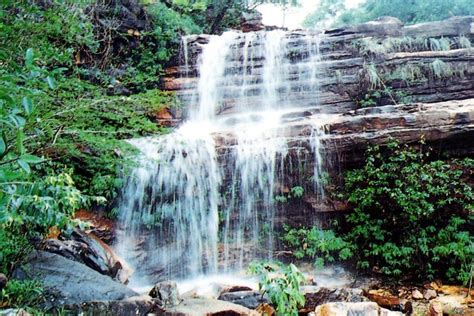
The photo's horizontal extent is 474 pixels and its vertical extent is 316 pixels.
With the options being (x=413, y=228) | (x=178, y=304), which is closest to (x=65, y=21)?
(x=178, y=304)

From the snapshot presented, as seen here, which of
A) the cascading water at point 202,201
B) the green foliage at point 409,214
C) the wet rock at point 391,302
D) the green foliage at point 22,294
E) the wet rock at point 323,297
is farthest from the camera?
the cascading water at point 202,201

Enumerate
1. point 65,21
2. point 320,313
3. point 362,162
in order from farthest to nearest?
point 362,162, point 65,21, point 320,313

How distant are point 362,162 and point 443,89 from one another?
387 centimetres

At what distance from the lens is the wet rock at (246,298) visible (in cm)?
509

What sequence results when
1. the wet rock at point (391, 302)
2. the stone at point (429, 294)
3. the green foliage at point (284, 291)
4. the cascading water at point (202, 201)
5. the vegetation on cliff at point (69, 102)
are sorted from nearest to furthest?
the vegetation on cliff at point (69, 102) < the green foliage at point (284, 291) < the wet rock at point (391, 302) < the stone at point (429, 294) < the cascading water at point (202, 201)

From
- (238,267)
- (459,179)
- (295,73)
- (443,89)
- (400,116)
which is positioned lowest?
(238,267)

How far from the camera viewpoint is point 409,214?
7414mm

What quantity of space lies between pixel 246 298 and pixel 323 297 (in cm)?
103

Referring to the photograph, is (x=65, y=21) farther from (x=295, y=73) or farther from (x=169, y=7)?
(x=169, y=7)

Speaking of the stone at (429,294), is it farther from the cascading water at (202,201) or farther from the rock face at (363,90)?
the cascading water at (202,201)

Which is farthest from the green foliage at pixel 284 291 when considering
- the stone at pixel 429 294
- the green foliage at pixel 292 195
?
the green foliage at pixel 292 195

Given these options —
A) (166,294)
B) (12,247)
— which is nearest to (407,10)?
(166,294)

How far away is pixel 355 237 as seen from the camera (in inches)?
309

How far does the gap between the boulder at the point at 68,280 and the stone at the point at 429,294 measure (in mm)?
4566
